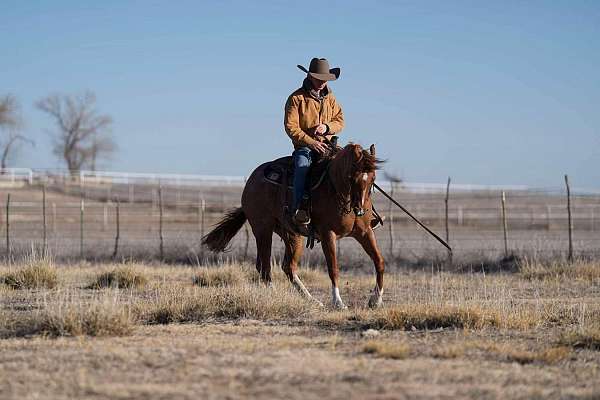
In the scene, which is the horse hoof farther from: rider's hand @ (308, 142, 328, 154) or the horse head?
rider's hand @ (308, 142, 328, 154)

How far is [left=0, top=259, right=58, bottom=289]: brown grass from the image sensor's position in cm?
1320

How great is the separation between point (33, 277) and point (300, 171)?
494 centimetres

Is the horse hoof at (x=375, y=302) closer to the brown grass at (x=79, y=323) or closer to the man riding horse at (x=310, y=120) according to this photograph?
the man riding horse at (x=310, y=120)

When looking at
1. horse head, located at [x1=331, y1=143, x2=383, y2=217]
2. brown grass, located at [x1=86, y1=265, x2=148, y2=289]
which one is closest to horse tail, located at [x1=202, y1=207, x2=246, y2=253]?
brown grass, located at [x1=86, y1=265, x2=148, y2=289]

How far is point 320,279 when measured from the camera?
49.6ft

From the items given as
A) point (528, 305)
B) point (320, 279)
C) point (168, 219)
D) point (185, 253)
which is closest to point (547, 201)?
point (168, 219)

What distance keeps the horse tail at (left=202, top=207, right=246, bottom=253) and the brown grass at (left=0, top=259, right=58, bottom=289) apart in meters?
2.42

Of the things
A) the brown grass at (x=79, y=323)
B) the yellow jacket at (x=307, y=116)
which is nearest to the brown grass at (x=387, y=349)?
the brown grass at (x=79, y=323)

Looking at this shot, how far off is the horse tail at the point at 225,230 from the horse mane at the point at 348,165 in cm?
354

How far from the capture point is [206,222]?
38344mm

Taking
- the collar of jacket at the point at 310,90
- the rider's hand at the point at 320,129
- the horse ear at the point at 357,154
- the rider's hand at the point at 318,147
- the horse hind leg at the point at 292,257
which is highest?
the collar of jacket at the point at 310,90

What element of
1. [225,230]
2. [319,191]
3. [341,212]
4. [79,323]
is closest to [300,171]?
[319,191]

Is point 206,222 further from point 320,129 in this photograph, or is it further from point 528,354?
point 528,354

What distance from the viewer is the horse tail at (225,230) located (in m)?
13.7
